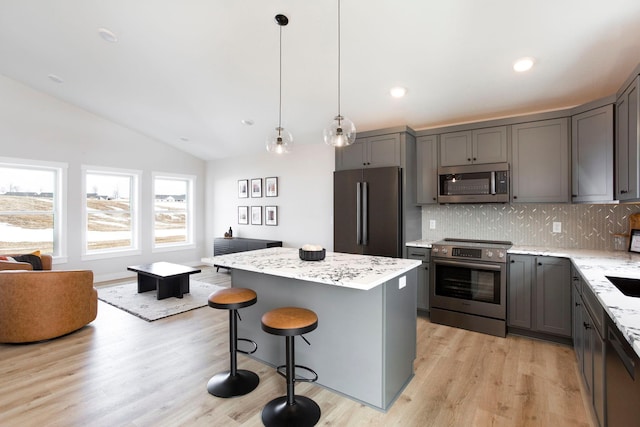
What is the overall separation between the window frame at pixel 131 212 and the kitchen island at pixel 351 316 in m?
4.70

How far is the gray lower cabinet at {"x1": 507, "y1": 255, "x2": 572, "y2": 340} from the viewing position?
3021 millimetres

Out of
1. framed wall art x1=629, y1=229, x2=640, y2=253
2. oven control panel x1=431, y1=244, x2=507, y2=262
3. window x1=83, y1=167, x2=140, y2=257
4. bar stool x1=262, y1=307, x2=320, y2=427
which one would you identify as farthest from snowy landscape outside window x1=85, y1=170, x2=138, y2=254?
framed wall art x1=629, y1=229, x2=640, y2=253

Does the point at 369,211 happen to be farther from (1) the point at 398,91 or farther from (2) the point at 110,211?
(2) the point at 110,211

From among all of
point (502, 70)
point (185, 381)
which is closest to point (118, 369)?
point (185, 381)

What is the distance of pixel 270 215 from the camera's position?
20.8 feet

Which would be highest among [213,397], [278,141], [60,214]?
[278,141]

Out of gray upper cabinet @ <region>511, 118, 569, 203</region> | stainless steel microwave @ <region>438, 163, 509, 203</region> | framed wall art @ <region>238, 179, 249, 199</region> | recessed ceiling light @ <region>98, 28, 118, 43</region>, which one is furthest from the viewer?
framed wall art @ <region>238, 179, 249, 199</region>

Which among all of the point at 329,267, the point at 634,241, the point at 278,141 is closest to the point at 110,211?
the point at 278,141

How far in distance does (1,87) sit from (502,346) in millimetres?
7612

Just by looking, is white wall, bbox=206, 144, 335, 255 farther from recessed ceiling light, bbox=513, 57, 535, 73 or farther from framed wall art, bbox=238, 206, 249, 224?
recessed ceiling light, bbox=513, 57, 535, 73

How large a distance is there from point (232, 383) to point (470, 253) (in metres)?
2.69

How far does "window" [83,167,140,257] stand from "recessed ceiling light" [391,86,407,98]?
5370mm

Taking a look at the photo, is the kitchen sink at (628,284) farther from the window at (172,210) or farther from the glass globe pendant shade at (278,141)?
the window at (172,210)

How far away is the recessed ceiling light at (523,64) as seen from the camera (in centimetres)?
283
